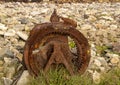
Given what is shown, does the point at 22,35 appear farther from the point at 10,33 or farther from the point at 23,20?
the point at 23,20

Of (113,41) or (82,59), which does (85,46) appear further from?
(113,41)

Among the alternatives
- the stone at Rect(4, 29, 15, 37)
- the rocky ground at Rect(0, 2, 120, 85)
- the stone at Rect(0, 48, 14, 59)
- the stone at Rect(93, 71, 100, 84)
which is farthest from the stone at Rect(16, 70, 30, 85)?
the stone at Rect(4, 29, 15, 37)

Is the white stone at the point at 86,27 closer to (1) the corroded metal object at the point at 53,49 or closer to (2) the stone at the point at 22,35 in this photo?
(2) the stone at the point at 22,35

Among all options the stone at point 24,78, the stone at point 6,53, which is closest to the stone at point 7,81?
the stone at point 24,78

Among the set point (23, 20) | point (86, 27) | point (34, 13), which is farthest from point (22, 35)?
point (34, 13)

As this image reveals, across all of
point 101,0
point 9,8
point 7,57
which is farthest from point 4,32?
point 101,0

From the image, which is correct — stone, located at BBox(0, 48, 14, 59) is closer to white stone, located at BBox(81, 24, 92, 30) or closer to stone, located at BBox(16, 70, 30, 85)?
stone, located at BBox(16, 70, 30, 85)
